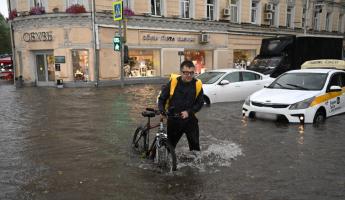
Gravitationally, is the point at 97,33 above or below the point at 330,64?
above

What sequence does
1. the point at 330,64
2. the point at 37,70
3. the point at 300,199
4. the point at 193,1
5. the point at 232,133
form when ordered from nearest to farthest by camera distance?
the point at 300,199
the point at 232,133
the point at 330,64
the point at 37,70
the point at 193,1

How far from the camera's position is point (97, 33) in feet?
65.4

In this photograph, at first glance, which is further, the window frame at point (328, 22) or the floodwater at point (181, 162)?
the window frame at point (328, 22)

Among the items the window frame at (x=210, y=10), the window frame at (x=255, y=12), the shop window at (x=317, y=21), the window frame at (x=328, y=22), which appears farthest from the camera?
the window frame at (x=328, y=22)

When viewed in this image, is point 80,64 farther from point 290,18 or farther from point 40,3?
point 290,18

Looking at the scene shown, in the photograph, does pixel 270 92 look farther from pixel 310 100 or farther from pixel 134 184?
pixel 134 184

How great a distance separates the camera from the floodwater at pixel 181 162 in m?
4.52

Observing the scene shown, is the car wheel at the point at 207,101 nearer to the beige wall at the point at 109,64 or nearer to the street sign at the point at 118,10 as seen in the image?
the street sign at the point at 118,10

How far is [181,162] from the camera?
221 inches

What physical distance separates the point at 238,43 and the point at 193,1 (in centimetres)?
620

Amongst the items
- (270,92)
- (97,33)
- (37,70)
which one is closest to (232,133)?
(270,92)

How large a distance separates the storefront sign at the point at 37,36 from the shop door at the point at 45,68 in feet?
3.49

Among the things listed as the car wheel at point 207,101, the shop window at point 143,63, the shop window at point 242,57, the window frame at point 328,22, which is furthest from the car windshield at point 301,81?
the window frame at point 328,22

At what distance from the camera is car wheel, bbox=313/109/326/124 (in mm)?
8505
